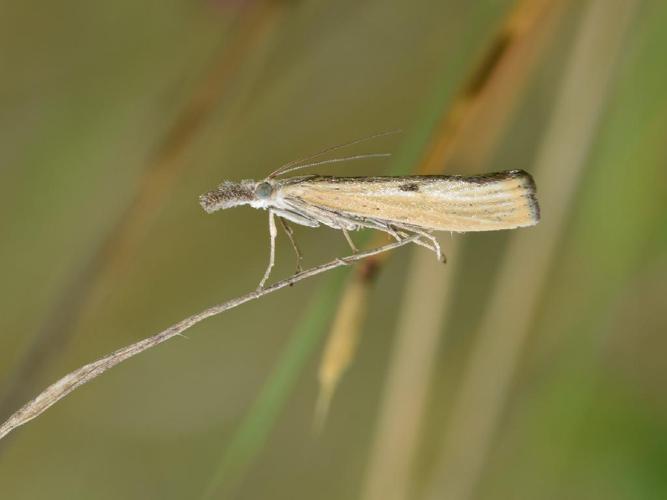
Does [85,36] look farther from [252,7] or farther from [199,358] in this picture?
[199,358]

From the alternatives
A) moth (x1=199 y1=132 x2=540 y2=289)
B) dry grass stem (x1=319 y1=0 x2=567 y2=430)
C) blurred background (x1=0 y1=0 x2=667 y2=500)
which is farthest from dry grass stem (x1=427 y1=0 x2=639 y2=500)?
moth (x1=199 y1=132 x2=540 y2=289)

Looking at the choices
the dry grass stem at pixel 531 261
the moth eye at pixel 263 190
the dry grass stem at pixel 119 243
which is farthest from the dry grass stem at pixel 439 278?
the dry grass stem at pixel 119 243

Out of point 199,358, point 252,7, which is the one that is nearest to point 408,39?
point 252,7

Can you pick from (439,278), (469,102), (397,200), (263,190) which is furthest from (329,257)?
(469,102)

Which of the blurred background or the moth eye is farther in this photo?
the blurred background

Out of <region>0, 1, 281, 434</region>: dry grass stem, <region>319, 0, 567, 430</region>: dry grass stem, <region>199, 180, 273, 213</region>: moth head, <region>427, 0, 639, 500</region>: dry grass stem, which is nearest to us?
<region>319, 0, 567, 430</region>: dry grass stem

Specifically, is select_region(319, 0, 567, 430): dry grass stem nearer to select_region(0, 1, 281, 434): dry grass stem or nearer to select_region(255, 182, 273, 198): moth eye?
select_region(255, 182, 273, 198): moth eye
